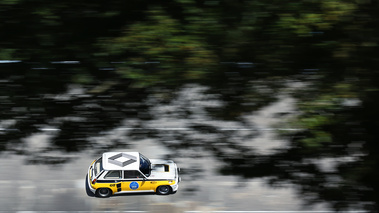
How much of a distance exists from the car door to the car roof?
10.3 inches

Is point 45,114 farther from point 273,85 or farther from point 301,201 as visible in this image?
point 301,201

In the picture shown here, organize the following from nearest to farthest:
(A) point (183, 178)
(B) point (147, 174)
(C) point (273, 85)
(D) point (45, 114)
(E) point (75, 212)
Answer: (C) point (273, 85) < (D) point (45, 114) < (A) point (183, 178) < (B) point (147, 174) < (E) point (75, 212)

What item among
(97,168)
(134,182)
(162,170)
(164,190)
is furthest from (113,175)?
(164,190)

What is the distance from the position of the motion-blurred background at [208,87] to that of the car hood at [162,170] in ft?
11.9

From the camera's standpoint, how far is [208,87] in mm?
3646

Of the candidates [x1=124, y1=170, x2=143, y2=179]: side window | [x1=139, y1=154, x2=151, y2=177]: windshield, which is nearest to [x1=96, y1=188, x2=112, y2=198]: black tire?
[x1=124, y1=170, x2=143, y2=179]: side window

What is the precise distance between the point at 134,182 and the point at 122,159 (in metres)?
0.76

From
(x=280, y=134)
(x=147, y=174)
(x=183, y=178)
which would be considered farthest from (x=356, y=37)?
(x=147, y=174)

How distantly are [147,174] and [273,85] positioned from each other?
5.00 m

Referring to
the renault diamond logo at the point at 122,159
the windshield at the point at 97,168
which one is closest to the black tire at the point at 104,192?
the windshield at the point at 97,168

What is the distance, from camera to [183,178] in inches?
176

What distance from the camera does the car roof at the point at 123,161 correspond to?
24.8 feet

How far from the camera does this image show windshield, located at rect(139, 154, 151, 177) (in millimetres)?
8047

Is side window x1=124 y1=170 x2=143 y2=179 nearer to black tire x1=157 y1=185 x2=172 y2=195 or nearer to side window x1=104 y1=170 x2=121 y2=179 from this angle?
side window x1=104 y1=170 x2=121 y2=179
